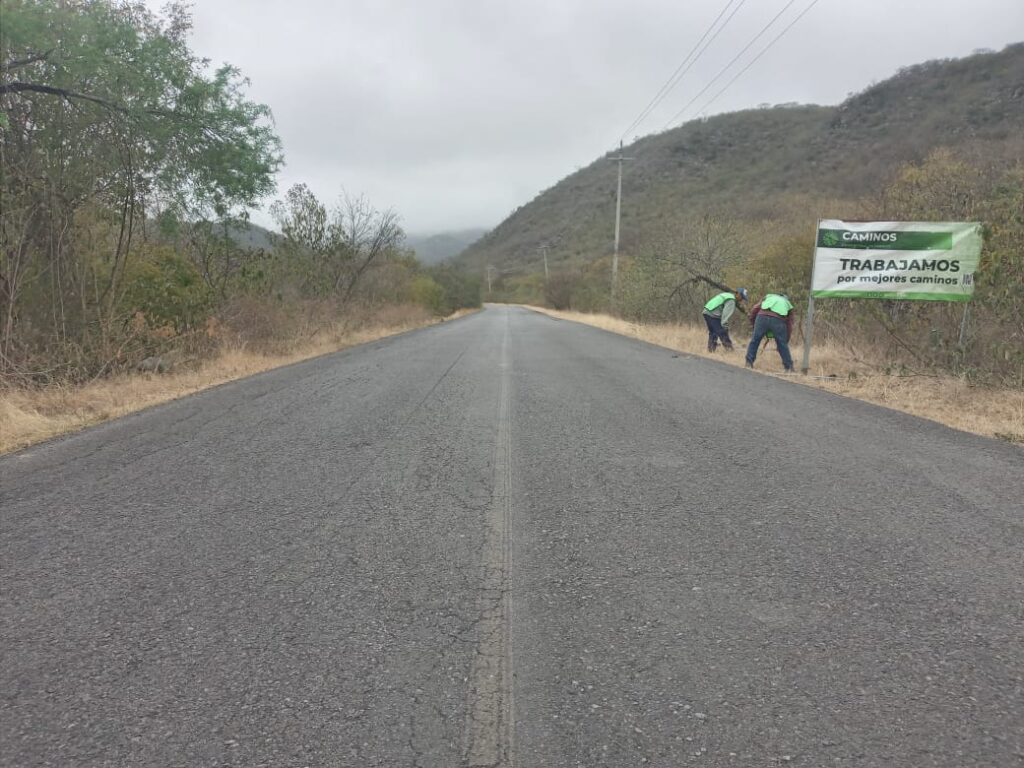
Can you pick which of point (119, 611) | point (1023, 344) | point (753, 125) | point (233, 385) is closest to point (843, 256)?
point (1023, 344)

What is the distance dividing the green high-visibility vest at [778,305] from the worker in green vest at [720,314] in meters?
2.67

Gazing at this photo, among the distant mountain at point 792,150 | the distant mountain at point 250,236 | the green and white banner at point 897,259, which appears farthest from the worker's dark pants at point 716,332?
→ the distant mountain at point 792,150

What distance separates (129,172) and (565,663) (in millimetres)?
11050

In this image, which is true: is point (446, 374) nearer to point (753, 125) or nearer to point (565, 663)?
point (565, 663)

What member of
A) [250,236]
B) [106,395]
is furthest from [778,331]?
[250,236]

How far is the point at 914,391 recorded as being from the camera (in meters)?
9.07

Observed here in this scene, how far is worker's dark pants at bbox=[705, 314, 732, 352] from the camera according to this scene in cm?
1545

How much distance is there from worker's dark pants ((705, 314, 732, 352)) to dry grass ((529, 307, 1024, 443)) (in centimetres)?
70

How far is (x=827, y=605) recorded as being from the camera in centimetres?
283

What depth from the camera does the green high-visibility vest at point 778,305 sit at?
11.7 meters

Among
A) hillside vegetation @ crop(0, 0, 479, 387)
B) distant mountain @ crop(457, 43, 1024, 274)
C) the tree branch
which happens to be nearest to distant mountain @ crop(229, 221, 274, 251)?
hillside vegetation @ crop(0, 0, 479, 387)

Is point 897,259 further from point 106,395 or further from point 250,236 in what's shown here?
point 250,236

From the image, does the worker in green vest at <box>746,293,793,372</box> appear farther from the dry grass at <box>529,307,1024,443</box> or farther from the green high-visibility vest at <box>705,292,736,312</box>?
the green high-visibility vest at <box>705,292,736,312</box>

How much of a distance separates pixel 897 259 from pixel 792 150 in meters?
73.5
